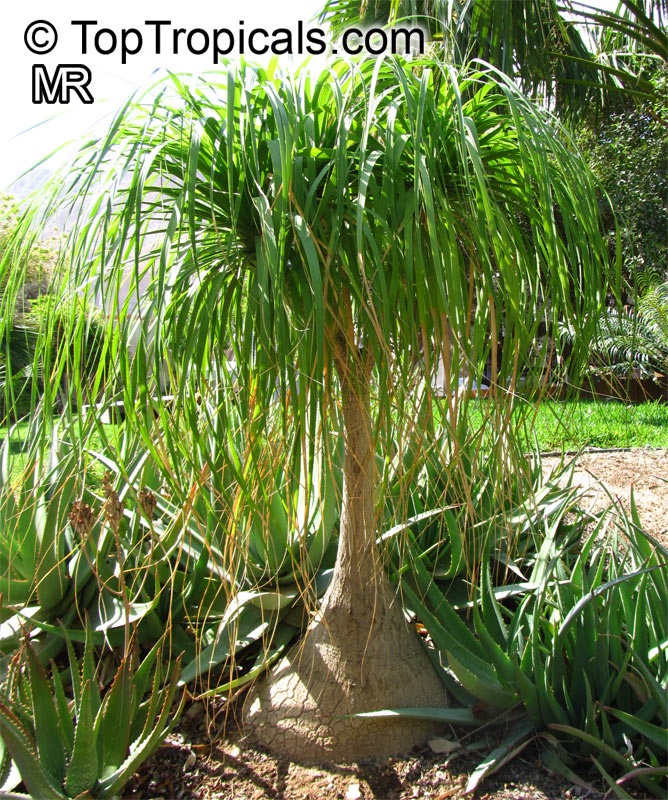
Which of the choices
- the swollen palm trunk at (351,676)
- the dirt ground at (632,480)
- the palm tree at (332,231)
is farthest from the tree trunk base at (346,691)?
the dirt ground at (632,480)

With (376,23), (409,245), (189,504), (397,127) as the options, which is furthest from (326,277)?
(376,23)

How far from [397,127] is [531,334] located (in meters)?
0.47

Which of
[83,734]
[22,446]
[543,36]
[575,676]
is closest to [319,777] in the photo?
[83,734]

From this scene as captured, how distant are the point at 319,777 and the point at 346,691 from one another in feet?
0.71

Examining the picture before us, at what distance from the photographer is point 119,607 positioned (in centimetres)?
197

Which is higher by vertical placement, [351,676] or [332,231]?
[332,231]

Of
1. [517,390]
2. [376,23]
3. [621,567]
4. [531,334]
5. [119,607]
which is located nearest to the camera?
[531,334]

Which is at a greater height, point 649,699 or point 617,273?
point 617,273

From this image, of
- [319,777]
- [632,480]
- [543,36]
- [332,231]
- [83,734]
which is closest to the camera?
[332,231]

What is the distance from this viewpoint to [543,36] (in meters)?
4.89

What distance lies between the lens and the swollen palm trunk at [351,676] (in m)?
1.66

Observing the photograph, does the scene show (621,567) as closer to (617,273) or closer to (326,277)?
(617,273)

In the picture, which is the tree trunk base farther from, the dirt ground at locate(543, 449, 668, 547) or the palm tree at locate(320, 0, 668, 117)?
the palm tree at locate(320, 0, 668, 117)

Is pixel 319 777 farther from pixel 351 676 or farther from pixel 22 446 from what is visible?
pixel 22 446
